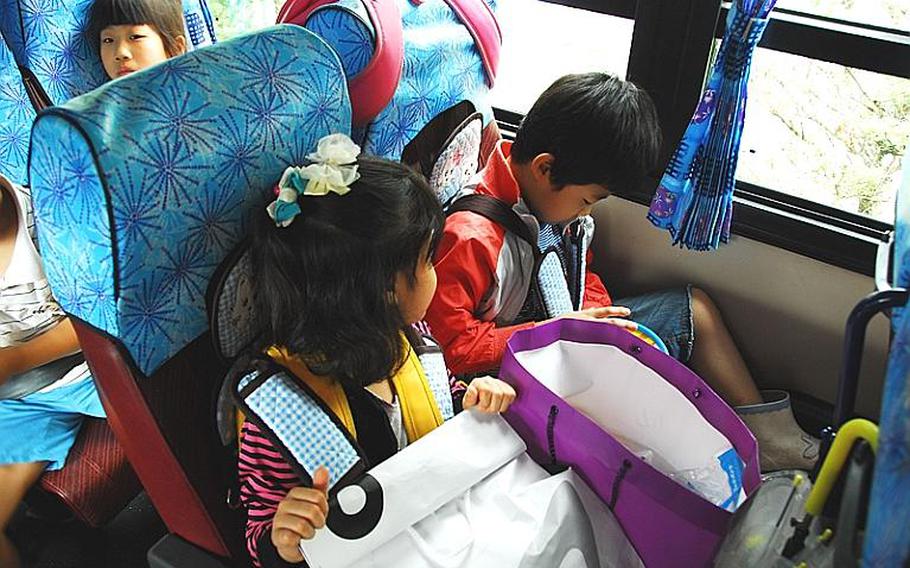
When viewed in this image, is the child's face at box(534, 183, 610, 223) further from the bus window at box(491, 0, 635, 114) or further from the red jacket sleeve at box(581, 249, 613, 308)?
the bus window at box(491, 0, 635, 114)

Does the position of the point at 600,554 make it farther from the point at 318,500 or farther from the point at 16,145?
the point at 16,145

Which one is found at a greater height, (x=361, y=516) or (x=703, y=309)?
(x=361, y=516)

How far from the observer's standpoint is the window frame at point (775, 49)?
1488mm

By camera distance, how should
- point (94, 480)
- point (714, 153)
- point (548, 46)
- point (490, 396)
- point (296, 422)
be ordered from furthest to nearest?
point (548, 46), point (714, 153), point (94, 480), point (490, 396), point (296, 422)

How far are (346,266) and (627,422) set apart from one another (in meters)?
0.50

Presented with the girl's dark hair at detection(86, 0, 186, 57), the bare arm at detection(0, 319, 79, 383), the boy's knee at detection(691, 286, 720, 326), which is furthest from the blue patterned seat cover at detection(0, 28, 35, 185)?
the boy's knee at detection(691, 286, 720, 326)

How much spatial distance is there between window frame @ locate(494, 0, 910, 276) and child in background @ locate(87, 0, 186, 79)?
0.99 metres

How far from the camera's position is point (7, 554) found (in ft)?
4.54

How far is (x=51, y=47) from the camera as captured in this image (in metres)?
1.62

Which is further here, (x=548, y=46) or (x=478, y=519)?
(x=548, y=46)

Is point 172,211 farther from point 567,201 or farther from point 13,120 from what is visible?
point 13,120

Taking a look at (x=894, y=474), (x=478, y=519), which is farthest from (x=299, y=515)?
(x=894, y=474)

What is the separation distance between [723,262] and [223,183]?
1233 millimetres

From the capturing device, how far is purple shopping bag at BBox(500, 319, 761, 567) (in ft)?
2.99
